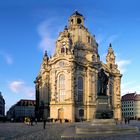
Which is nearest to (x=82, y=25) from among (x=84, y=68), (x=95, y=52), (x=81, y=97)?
(x=95, y=52)

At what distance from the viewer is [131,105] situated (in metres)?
183

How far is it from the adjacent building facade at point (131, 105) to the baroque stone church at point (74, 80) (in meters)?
63.2

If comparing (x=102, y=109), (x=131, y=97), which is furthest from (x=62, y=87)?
(x=131, y=97)

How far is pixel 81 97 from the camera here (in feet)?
341

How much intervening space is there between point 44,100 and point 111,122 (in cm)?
7481

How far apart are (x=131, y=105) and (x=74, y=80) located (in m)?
88.0

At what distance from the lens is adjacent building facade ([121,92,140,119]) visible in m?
180

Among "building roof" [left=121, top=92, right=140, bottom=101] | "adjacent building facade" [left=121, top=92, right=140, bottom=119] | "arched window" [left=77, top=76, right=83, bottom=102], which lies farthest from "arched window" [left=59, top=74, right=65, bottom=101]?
"building roof" [left=121, top=92, right=140, bottom=101]

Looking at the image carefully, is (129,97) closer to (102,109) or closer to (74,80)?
(74,80)

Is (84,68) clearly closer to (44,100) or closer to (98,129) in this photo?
(44,100)

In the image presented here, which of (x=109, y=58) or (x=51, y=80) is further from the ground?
(x=109, y=58)

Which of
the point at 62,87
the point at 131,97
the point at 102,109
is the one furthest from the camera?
the point at 131,97

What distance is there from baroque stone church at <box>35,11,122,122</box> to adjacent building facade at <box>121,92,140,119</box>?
63.2m

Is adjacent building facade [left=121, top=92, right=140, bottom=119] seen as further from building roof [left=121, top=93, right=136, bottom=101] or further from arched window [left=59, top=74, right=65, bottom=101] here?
arched window [left=59, top=74, right=65, bottom=101]
